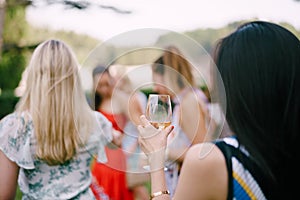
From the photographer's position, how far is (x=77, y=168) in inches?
113

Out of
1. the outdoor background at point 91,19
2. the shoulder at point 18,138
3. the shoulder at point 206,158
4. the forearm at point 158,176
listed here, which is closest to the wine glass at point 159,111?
the forearm at point 158,176

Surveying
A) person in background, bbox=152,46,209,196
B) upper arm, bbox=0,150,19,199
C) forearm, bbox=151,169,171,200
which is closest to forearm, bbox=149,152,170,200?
forearm, bbox=151,169,171,200

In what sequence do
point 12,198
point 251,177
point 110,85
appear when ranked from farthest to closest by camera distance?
point 110,85 < point 12,198 < point 251,177

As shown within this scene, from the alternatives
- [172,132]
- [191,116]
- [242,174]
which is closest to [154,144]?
[242,174]

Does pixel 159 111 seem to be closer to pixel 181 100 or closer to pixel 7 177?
pixel 7 177

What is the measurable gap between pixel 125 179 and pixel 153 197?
10.0 ft

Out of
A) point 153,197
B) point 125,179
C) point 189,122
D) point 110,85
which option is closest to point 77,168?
point 189,122

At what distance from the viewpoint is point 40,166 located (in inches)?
109

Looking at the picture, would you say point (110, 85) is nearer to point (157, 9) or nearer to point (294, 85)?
point (294, 85)

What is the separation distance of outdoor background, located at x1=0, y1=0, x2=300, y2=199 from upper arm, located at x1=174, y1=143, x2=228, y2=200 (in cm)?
742

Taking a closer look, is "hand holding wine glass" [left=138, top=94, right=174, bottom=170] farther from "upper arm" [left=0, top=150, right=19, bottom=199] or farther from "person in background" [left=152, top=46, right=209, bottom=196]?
"upper arm" [left=0, top=150, right=19, bottom=199]

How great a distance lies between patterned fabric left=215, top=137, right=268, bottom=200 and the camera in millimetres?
1477

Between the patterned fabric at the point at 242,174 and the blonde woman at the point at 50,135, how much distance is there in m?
1.36

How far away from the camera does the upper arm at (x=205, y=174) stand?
1.48m
